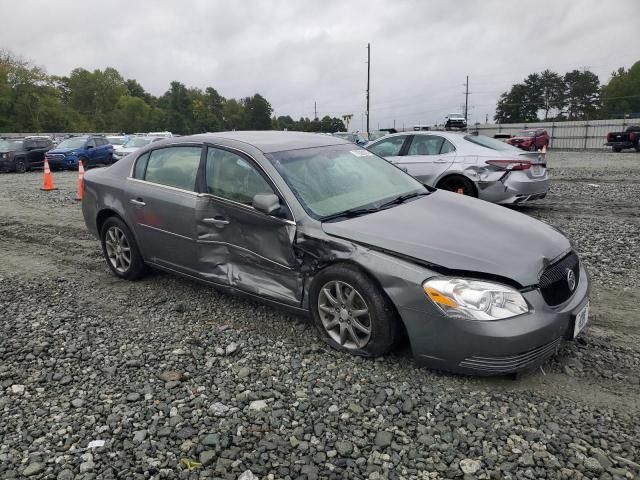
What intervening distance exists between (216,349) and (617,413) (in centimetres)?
262

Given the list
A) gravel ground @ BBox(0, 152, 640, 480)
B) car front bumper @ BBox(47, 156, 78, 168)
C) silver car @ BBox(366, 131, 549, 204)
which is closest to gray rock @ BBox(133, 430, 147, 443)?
gravel ground @ BBox(0, 152, 640, 480)

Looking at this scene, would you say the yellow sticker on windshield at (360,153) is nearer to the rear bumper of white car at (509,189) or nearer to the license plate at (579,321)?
the license plate at (579,321)

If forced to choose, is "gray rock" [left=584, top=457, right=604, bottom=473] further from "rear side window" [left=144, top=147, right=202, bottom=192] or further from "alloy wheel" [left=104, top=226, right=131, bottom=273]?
"alloy wheel" [left=104, top=226, right=131, bottom=273]

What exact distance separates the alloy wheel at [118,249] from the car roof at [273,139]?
1.19m

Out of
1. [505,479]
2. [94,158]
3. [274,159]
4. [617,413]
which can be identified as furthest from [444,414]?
[94,158]

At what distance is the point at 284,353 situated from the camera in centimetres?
364

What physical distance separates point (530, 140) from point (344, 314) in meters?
31.4

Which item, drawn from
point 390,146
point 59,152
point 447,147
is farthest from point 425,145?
point 59,152

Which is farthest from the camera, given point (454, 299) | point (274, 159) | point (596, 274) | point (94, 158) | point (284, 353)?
point (94, 158)

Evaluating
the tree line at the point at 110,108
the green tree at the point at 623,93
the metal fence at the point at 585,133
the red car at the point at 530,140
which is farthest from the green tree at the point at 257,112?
the red car at the point at 530,140

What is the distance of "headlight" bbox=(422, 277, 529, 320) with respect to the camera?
294 cm

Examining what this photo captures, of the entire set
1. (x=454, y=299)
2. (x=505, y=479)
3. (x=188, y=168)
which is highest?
(x=188, y=168)

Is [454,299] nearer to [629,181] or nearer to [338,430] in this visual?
[338,430]

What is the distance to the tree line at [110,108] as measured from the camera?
6366 centimetres
